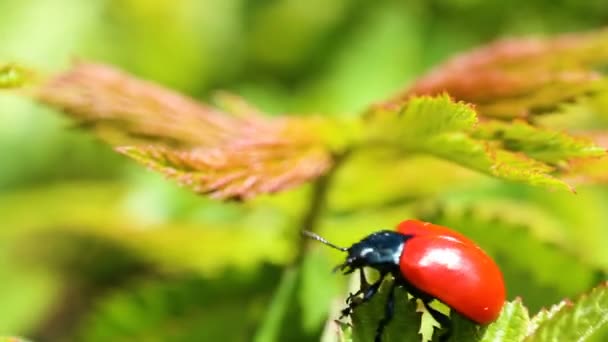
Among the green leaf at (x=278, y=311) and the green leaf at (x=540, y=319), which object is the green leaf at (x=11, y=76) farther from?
the green leaf at (x=540, y=319)

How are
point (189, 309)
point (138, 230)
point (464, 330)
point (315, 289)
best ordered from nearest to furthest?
point (464, 330) < point (315, 289) < point (189, 309) < point (138, 230)

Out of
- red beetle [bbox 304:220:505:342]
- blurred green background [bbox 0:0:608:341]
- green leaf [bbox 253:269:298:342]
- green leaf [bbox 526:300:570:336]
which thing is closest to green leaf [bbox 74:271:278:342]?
blurred green background [bbox 0:0:608:341]

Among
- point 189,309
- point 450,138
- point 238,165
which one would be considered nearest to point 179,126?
point 238,165

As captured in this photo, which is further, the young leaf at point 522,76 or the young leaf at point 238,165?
the young leaf at point 522,76

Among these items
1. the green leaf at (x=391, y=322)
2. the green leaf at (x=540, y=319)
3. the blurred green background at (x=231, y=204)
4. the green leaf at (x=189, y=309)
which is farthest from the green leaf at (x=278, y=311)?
the green leaf at (x=540, y=319)

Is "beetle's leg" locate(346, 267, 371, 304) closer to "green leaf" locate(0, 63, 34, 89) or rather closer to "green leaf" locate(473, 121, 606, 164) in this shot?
"green leaf" locate(473, 121, 606, 164)

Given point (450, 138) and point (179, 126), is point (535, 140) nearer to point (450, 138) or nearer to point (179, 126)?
point (450, 138)

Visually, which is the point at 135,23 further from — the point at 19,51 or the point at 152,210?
the point at 152,210
